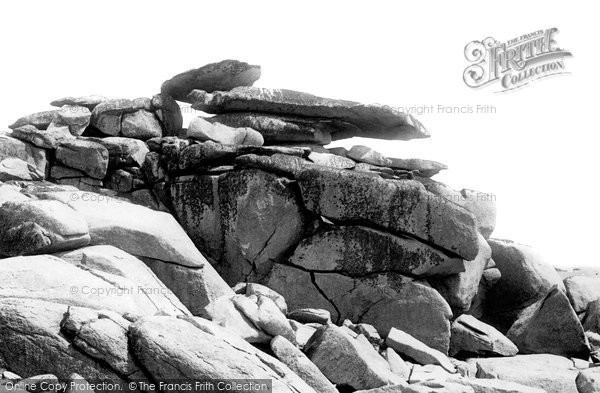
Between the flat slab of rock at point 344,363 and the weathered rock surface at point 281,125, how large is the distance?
45.8 ft

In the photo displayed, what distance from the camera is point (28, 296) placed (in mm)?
13859

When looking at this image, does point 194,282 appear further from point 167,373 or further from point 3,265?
point 167,373

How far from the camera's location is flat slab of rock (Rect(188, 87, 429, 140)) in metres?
29.8

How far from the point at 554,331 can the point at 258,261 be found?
1075 cm

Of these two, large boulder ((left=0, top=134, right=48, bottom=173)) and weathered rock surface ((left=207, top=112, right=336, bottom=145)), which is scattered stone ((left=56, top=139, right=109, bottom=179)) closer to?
large boulder ((left=0, top=134, right=48, bottom=173))

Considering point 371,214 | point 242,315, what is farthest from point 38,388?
point 371,214

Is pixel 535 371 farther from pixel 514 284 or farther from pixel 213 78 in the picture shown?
pixel 213 78

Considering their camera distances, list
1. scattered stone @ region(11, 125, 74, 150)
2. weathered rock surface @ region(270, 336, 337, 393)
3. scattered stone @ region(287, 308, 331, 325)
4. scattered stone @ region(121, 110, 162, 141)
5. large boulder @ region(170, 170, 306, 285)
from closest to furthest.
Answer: weathered rock surface @ region(270, 336, 337, 393) → scattered stone @ region(287, 308, 331, 325) → large boulder @ region(170, 170, 306, 285) → scattered stone @ region(11, 125, 74, 150) → scattered stone @ region(121, 110, 162, 141)

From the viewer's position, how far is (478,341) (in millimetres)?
23547

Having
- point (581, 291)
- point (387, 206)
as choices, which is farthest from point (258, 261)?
point (581, 291)

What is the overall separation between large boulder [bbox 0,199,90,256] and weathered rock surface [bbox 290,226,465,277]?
26.9 ft

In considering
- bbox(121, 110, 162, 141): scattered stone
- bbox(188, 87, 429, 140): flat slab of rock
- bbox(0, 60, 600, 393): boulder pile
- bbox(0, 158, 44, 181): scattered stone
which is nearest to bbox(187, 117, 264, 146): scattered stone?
bbox(0, 60, 600, 393): boulder pile

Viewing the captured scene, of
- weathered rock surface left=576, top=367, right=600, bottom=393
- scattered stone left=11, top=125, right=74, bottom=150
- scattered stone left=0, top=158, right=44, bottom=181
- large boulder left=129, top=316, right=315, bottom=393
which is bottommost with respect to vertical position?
weathered rock surface left=576, top=367, right=600, bottom=393

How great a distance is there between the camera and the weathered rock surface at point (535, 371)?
65.0 ft
